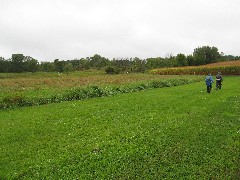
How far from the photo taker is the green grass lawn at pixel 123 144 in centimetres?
1224

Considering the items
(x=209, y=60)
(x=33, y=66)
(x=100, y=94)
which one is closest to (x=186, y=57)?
(x=209, y=60)

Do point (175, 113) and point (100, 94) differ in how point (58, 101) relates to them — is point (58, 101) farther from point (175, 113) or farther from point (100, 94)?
point (175, 113)

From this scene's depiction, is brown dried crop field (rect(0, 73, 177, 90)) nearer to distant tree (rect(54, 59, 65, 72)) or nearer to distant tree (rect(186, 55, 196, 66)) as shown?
distant tree (rect(186, 55, 196, 66))

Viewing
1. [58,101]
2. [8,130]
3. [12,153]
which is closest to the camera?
[12,153]

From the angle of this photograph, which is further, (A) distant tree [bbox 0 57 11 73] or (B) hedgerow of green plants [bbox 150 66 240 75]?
(A) distant tree [bbox 0 57 11 73]

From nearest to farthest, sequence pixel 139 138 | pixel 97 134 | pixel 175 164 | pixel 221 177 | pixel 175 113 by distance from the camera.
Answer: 1. pixel 221 177
2. pixel 175 164
3. pixel 139 138
4. pixel 97 134
5. pixel 175 113

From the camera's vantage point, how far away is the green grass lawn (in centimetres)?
1224

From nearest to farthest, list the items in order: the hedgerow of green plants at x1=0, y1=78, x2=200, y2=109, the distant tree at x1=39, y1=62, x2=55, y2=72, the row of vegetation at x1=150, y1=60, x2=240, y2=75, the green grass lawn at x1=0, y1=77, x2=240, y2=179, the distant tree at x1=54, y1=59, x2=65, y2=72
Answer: the green grass lawn at x1=0, y1=77, x2=240, y2=179, the hedgerow of green plants at x1=0, y1=78, x2=200, y2=109, the row of vegetation at x1=150, y1=60, x2=240, y2=75, the distant tree at x1=54, y1=59, x2=65, y2=72, the distant tree at x1=39, y1=62, x2=55, y2=72

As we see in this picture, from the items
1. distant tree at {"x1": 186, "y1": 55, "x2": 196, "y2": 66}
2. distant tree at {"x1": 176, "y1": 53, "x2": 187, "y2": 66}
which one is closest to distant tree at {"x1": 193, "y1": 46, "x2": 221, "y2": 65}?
distant tree at {"x1": 186, "y1": 55, "x2": 196, "y2": 66}

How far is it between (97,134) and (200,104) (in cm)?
1395

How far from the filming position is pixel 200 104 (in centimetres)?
2809

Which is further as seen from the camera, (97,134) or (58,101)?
(58,101)

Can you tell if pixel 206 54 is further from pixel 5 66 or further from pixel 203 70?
pixel 5 66

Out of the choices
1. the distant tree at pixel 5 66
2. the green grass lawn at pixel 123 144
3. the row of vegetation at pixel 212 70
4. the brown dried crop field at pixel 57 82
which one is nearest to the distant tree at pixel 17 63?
the distant tree at pixel 5 66
